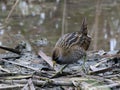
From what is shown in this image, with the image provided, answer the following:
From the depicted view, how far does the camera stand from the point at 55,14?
41.1 feet

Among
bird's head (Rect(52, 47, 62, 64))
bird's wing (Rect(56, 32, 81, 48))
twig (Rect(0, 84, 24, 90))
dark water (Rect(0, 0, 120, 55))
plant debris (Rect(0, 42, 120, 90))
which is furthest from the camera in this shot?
dark water (Rect(0, 0, 120, 55))

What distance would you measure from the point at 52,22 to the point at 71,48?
18.5 ft

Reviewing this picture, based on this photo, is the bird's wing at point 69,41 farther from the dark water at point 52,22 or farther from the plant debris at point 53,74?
the dark water at point 52,22

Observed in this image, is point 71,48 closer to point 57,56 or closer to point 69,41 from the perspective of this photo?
point 69,41

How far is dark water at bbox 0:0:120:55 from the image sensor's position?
9297 mm

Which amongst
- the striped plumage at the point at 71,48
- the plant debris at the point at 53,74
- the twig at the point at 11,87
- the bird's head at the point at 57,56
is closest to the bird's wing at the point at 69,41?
the striped plumage at the point at 71,48

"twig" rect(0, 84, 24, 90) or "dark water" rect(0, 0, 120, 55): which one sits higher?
"twig" rect(0, 84, 24, 90)

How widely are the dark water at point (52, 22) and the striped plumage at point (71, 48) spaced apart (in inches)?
78.9

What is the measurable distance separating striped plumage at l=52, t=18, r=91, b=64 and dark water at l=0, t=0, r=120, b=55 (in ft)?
6.57

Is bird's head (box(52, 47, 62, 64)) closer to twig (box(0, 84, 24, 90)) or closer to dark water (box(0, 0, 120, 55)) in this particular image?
twig (box(0, 84, 24, 90))

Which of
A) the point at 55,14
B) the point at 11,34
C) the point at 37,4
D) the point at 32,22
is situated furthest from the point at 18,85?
the point at 37,4

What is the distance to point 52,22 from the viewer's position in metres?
11.4

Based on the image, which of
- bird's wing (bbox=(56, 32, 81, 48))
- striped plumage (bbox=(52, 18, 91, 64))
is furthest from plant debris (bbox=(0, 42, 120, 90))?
bird's wing (bbox=(56, 32, 81, 48))

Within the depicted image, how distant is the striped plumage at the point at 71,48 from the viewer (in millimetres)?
5574
